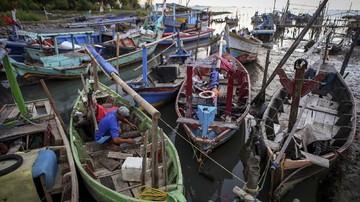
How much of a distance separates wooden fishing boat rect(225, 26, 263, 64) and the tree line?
22.0 meters

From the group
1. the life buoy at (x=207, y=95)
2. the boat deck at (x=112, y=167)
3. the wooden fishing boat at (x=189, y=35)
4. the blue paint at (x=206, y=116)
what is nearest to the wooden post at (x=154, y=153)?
the boat deck at (x=112, y=167)

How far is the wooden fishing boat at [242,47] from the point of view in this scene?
17359mm

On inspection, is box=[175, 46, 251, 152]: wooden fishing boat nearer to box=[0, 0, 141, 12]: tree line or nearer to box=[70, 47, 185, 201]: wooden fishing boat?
box=[70, 47, 185, 201]: wooden fishing boat

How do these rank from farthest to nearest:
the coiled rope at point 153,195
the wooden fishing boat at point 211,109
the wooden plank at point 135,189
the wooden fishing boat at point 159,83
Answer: the wooden fishing boat at point 159,83 → the wooden fishing boat at point 211,109 → the wooden plank at point 135,189 → the coiled rope at point 153,195

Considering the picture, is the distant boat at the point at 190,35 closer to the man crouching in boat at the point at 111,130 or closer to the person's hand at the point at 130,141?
the man crouching in boat at the point at 111,130

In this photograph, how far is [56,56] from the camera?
45.4 feet

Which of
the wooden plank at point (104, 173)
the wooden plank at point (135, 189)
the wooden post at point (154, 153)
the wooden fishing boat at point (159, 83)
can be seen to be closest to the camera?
the wooden post at point (154, 153)

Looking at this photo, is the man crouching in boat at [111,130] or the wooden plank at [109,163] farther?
the man crouching in boat at [111,130]

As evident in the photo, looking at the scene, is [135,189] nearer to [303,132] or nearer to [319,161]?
[319,161]

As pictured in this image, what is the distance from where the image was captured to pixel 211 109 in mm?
6945

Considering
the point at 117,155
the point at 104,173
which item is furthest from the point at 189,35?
the point at 104,173

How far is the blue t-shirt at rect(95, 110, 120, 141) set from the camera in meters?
6.45

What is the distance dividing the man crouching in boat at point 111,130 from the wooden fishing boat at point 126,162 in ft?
0.84

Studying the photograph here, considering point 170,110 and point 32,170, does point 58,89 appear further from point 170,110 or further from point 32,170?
point 32,170
